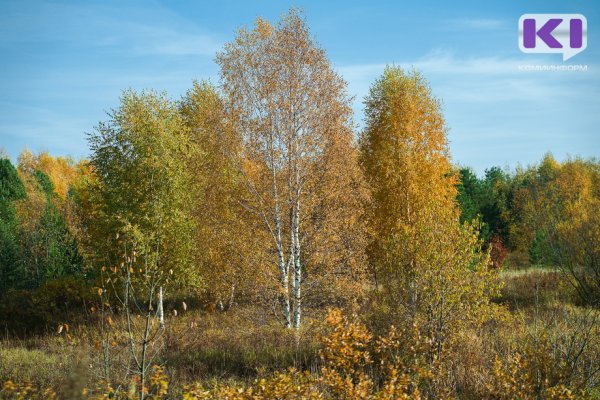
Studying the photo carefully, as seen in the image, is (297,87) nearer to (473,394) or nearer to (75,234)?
(473,394)

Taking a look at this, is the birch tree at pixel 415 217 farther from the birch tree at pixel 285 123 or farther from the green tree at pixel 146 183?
the green tree at pixel 146 183

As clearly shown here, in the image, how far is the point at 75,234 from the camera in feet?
136

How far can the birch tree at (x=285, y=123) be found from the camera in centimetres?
1816

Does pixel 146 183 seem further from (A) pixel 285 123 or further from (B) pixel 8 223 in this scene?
(B) pixel 8 223

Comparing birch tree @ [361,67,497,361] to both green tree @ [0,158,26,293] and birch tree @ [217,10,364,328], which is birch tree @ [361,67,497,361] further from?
green tree @ [0,158,26,293]

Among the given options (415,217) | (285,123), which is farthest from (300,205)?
(415,217)

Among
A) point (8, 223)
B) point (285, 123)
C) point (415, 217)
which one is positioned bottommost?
point (415, 217)

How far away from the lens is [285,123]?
18.2 meters

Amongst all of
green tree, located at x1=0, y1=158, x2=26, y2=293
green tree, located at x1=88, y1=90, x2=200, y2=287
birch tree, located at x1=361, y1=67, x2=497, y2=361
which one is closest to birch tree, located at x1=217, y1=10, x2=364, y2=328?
birch tree, located at x1=361, y1=67, x2=497, y2=361

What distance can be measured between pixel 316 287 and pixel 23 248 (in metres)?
29.2

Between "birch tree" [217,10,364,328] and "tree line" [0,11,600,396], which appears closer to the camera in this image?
"tree line" [0,11,600,396]

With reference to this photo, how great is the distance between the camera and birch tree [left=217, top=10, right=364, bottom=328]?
18.2 metres

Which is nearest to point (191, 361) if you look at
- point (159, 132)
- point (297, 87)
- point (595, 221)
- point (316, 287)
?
point (316, 287)

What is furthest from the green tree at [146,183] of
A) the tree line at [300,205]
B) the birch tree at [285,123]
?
the birch tree at [285,123]
